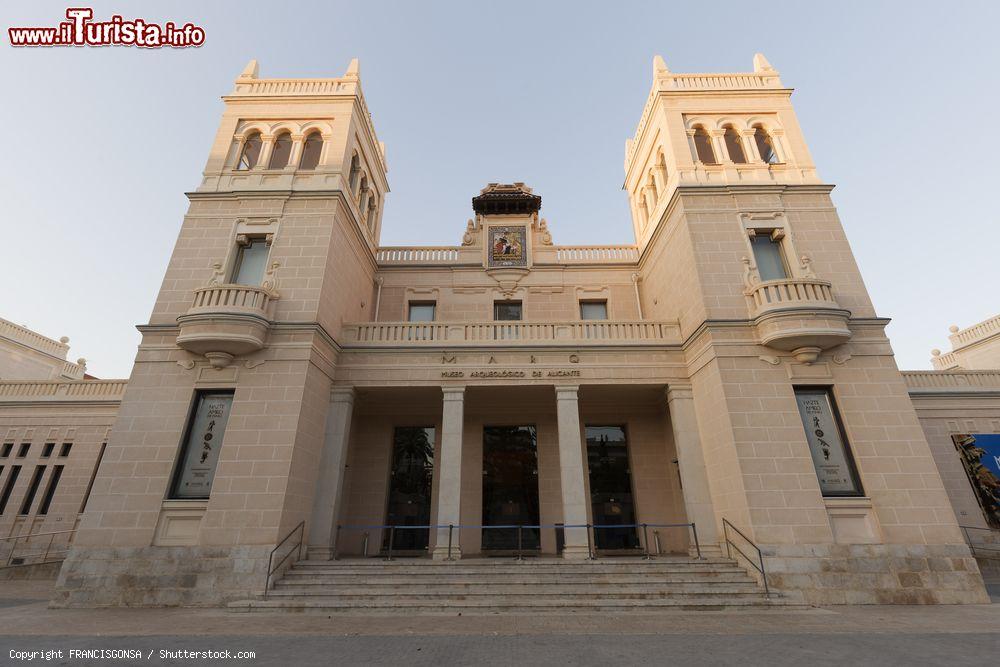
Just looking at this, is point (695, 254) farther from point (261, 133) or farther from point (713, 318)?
point (261, 133)

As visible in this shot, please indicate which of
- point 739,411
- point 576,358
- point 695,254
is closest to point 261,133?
point 576,358

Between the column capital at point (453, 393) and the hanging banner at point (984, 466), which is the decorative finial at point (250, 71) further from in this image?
the hanging banner at point (984, 466)

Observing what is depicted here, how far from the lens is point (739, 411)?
12.2m

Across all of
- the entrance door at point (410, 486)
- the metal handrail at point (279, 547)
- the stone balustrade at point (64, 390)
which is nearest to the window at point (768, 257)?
the entrance door at point (410, 486)

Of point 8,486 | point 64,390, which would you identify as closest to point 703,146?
point 64,390

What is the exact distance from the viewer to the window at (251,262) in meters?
14.7

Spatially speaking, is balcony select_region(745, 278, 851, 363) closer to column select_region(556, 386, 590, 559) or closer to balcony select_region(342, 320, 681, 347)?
balcony select_region(342, 320, 681, 347)

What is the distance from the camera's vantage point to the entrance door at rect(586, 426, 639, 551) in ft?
52.9

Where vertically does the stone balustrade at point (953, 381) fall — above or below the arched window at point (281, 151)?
below

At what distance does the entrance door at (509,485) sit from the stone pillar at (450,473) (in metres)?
3.21

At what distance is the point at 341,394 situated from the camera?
14.7 m

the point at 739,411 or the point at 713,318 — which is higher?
the point at 713,318

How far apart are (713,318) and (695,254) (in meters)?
2.45

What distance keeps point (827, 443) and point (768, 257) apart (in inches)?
248
